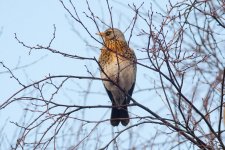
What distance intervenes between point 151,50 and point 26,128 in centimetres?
107

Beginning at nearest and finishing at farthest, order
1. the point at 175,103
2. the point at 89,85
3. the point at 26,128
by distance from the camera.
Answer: the point at 26,128 → the point at 175,103 → the point at 89,85

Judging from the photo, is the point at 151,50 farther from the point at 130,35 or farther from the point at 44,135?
the point at 44,135

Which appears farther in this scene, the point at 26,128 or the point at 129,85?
the point at 129,85

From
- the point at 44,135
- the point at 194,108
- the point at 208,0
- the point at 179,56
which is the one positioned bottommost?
the point at 44,135

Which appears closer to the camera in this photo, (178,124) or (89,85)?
(178,124)

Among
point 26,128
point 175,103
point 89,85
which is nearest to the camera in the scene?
point 26,128

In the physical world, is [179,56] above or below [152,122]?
above

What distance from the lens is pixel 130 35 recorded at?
385 cm

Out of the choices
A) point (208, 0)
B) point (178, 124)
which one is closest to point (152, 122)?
point (178, 124)

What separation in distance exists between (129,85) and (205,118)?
262 cm

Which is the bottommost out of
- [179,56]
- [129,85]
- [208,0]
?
[179,56]

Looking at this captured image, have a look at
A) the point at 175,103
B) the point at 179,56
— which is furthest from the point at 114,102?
the point at 179,56

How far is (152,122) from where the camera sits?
3.81m

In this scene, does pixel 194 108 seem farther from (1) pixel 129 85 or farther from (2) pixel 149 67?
(1) pixel 129 85
